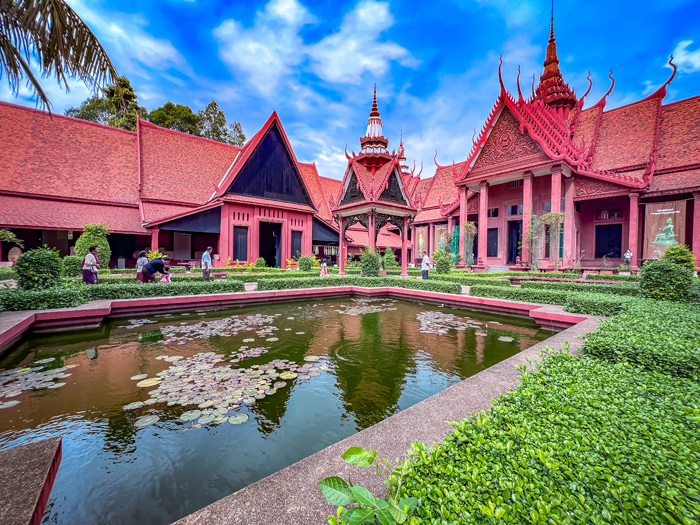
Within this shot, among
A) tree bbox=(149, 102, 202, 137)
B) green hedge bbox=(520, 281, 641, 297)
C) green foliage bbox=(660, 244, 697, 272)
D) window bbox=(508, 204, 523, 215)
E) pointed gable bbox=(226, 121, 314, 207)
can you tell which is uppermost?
tree bbox=(149, 102, 202, 137)

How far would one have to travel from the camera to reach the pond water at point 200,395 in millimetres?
2174

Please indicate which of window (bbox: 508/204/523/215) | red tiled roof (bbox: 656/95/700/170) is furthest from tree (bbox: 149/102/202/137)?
red tiled roof (bbox: 656/95/700/170)

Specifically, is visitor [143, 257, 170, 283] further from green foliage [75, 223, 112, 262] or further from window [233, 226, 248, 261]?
window [233, 226, 248, 261]

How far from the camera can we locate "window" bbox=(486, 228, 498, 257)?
19609 mm

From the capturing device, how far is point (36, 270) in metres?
6.77

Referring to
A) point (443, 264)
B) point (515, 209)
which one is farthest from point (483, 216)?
point (443, 264)

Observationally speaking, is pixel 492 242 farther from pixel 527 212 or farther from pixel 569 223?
pixel 569 223

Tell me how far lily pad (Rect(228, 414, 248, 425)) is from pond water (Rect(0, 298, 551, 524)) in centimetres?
2

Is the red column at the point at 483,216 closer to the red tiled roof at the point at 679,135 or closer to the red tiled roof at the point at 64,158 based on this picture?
A: the red tiled roof at the point at 679,135

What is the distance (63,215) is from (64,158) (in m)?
4.11

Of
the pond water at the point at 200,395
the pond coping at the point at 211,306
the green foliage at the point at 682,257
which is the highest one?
the green foliage at the point at 682,257

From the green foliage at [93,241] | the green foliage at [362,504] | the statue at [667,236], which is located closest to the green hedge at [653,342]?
the green foliage at [362,504]

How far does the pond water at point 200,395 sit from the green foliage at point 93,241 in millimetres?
8081

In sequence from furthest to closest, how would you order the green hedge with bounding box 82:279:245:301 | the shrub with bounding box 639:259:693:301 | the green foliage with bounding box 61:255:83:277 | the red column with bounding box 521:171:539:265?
the red column with bounding box 521:171:539:265 < the green foliage with bounding box 61:255:83:277 < the green hedge with bounding box 82:279:245:301 < the shrub with bounding box 639:259:693:301
